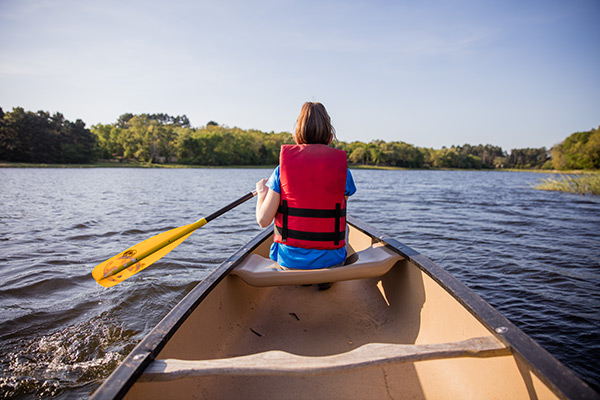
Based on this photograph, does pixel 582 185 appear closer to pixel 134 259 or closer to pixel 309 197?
pixel 309 197

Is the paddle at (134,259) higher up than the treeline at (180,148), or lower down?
lower down

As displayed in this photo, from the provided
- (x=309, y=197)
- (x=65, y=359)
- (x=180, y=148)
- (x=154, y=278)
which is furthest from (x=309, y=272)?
(x=180, y=148)

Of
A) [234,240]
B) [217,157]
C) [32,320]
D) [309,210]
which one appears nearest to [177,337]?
[309,210]

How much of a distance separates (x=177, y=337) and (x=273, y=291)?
1.14 m

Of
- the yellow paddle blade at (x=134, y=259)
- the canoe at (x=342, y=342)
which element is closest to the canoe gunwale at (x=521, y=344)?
the canoe at (x=342, y=342)

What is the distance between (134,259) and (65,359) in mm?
848

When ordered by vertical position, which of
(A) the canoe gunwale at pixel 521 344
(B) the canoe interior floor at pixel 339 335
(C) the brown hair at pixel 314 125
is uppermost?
(C) the brown hair at pixel 314 125

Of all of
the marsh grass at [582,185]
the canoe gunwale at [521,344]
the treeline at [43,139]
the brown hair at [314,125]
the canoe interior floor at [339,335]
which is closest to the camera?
the canoe gunwale at [521,344]

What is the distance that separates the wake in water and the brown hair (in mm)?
1995

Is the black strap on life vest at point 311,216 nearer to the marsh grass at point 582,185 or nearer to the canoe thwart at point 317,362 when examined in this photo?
the canoe thwart at point 317,362

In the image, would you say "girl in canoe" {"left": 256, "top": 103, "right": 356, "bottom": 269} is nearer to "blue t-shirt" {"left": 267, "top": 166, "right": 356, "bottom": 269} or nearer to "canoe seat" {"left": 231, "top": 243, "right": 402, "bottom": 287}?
"blue t-shirt" {"left": 267, "top": 166, "right": 356, "bottom": 269}

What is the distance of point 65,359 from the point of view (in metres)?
2.42

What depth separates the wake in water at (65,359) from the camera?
211 centimetres

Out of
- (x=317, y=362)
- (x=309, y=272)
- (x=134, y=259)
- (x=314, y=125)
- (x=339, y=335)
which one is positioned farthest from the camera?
(x=134, y=259)
